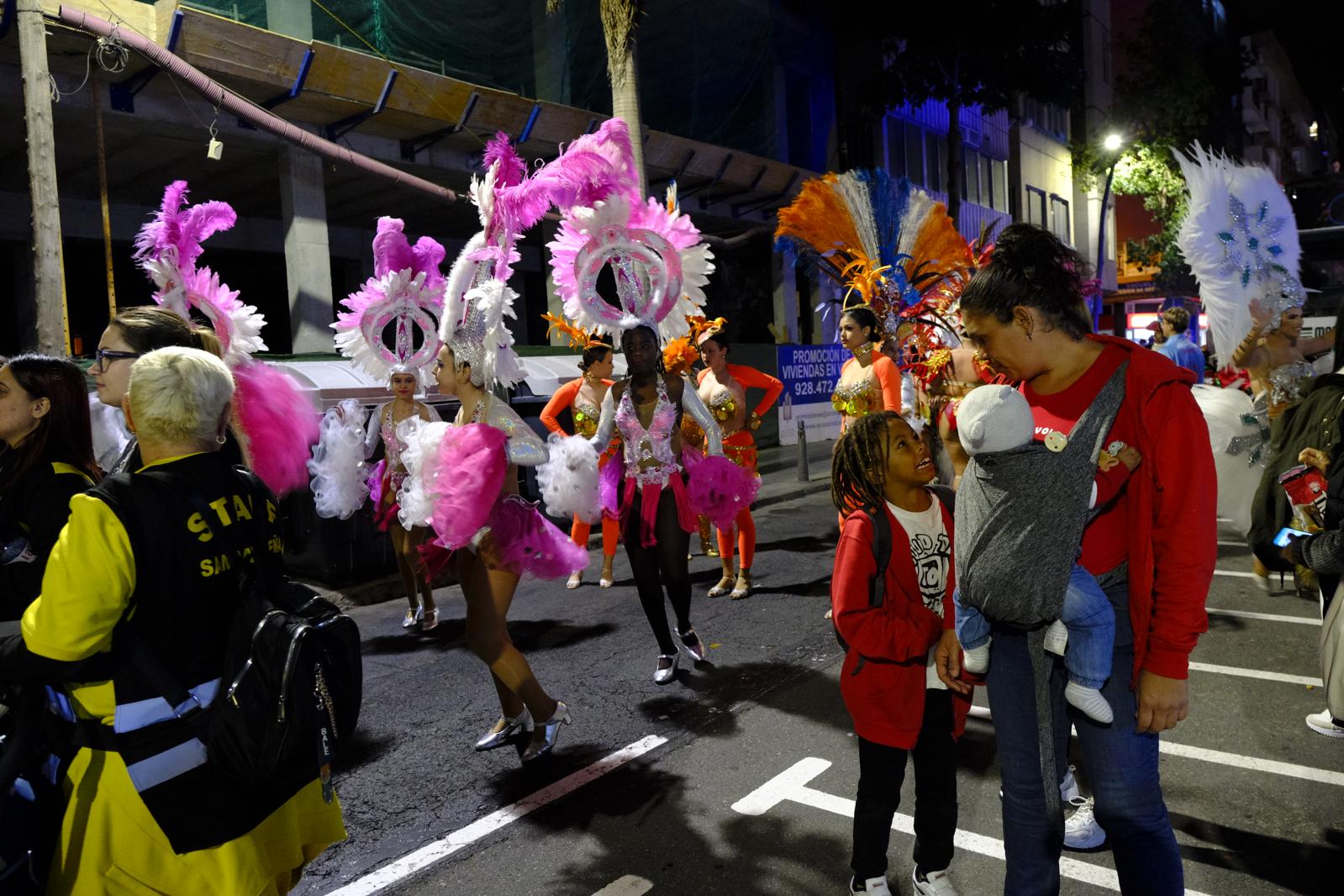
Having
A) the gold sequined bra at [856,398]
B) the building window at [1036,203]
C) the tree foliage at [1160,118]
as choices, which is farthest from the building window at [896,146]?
the gold sequined bra at [856,398]

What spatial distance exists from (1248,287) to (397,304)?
5.68 metres

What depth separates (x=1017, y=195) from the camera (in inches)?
1364

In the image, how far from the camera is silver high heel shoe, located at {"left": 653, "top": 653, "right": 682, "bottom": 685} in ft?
17.5

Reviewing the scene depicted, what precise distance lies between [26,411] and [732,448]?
5.68 meters

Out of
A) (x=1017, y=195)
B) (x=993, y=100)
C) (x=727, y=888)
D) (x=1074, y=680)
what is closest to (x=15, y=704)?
(x=727, y=888)

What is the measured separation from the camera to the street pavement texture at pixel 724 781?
3252 millimetres

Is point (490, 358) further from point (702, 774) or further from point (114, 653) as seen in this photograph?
point (114, 653)

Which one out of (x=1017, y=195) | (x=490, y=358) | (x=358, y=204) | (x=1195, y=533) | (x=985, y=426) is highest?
(x=1017, y=195)

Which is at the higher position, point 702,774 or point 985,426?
point 985,426

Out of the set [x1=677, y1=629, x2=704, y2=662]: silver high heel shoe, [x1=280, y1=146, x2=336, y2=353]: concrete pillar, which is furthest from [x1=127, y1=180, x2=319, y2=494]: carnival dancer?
[x1=280, y1=146, x2=336, y2=353]: concrete pillar

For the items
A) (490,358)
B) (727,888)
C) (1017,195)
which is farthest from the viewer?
(1017,195)

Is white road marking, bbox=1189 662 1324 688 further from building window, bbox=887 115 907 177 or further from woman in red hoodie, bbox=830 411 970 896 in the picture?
building window, bbox=887 115 907 177

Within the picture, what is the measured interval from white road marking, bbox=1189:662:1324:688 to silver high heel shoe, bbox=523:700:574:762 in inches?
139

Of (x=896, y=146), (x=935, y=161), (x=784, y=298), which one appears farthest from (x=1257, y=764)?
(x=935, y=161)
